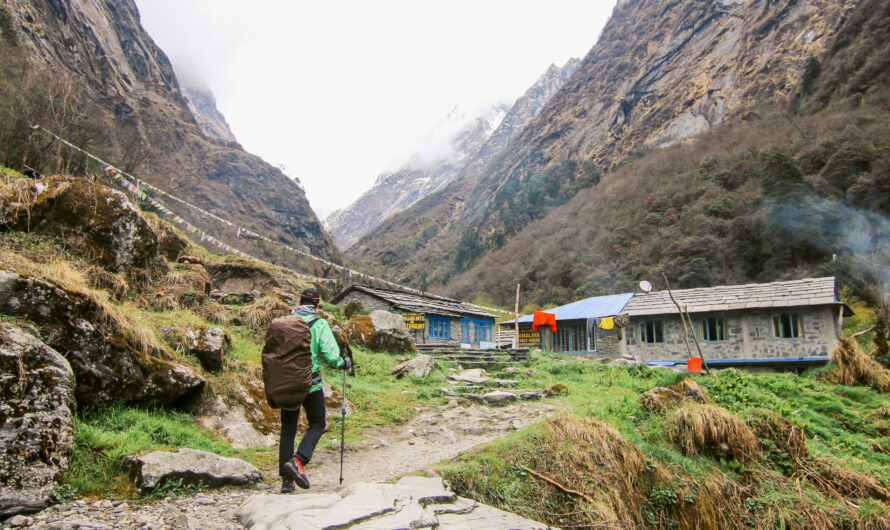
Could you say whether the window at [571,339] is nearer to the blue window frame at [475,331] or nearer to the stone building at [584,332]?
the stone building at [584,332]

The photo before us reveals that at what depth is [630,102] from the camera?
82.1 metres

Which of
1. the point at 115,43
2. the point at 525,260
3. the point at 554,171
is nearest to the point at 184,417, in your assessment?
the point at 525,260

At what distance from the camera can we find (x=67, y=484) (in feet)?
11.7

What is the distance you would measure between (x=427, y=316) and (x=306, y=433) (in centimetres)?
2044

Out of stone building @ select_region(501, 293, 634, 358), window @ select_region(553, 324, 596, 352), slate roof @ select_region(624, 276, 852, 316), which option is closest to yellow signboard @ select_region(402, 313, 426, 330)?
stone building @ select_region(501, 293, 634, 358)

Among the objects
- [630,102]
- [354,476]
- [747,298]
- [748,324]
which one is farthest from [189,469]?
[630,102]

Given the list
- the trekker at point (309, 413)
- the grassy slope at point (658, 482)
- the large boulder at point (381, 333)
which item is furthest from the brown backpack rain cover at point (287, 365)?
the large boulder at point (381, 333)

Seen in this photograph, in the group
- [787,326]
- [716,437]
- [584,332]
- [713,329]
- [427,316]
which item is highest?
[427,316]

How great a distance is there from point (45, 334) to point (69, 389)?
808 mm

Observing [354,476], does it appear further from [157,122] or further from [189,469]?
[157,122]

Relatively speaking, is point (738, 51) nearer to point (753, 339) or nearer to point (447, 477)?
point (753, 339)

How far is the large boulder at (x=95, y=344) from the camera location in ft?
14.1

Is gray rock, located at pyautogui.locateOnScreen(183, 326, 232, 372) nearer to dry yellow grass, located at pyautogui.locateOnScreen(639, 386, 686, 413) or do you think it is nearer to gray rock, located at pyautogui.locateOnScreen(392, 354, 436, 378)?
gray rock, located at pyautogui.locateOnScreen(392, 354, 436, 378)

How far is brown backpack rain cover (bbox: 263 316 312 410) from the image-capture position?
14.2 feet
